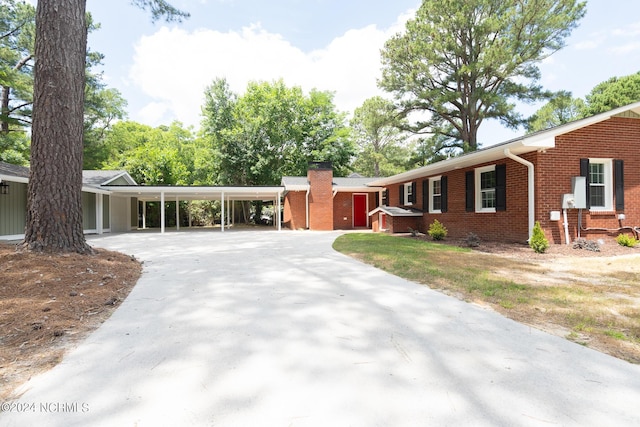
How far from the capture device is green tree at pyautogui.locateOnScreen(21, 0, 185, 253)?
5383 mm

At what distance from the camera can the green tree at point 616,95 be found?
22.3 metres

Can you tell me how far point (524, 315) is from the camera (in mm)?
3252

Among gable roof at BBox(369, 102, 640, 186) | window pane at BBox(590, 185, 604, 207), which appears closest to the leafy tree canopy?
gable roof at BBox(369, 102, 640, 186)

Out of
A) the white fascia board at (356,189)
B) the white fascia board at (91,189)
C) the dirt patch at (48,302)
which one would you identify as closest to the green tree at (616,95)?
the white fascia board at (356,189)

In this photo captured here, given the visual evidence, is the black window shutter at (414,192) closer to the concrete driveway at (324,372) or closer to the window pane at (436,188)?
the window pane at (436,188)

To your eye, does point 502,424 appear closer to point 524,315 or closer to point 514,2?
point 524,315

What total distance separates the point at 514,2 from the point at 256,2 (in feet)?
53.7

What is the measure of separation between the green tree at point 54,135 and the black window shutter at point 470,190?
10513 mm

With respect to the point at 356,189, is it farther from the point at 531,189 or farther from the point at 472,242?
the point at 531,189

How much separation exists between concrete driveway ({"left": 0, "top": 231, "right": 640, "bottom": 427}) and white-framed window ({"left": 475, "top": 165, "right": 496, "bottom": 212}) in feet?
24.7

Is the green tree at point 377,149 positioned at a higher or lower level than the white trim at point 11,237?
higher

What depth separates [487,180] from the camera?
401 inches

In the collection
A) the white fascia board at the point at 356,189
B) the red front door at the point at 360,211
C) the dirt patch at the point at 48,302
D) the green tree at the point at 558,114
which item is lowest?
the dirt patch at the point at 48,302

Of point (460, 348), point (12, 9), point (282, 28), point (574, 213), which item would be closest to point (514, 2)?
point (282, 28)
